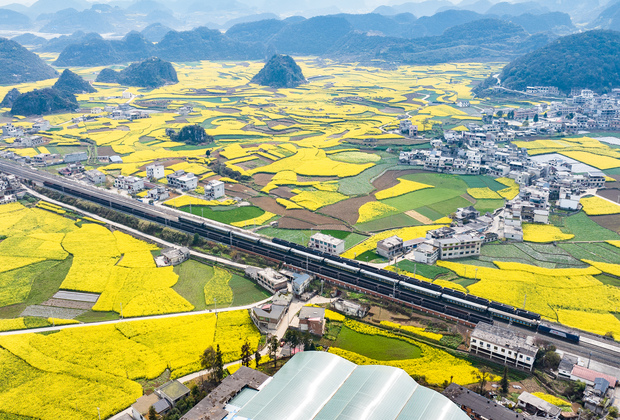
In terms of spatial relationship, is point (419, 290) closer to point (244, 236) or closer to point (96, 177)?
point (244, 236)

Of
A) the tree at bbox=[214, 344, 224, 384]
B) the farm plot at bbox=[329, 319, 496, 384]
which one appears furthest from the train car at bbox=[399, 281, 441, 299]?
the tree at bbox=[214, 344, 224, 384]

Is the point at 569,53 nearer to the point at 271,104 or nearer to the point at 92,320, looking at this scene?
the point at 271,104

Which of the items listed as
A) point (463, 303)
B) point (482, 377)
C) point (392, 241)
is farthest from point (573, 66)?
point (482, 377)

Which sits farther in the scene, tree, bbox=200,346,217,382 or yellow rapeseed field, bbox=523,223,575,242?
yellow rapeseed field, bbox=523,223,575,242

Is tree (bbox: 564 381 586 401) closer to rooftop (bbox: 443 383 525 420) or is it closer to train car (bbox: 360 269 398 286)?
rooftop (bbox: 443 383 525 420)

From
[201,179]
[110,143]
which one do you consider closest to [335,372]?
[201,179]

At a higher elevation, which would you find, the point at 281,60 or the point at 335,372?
the point at 281,60
